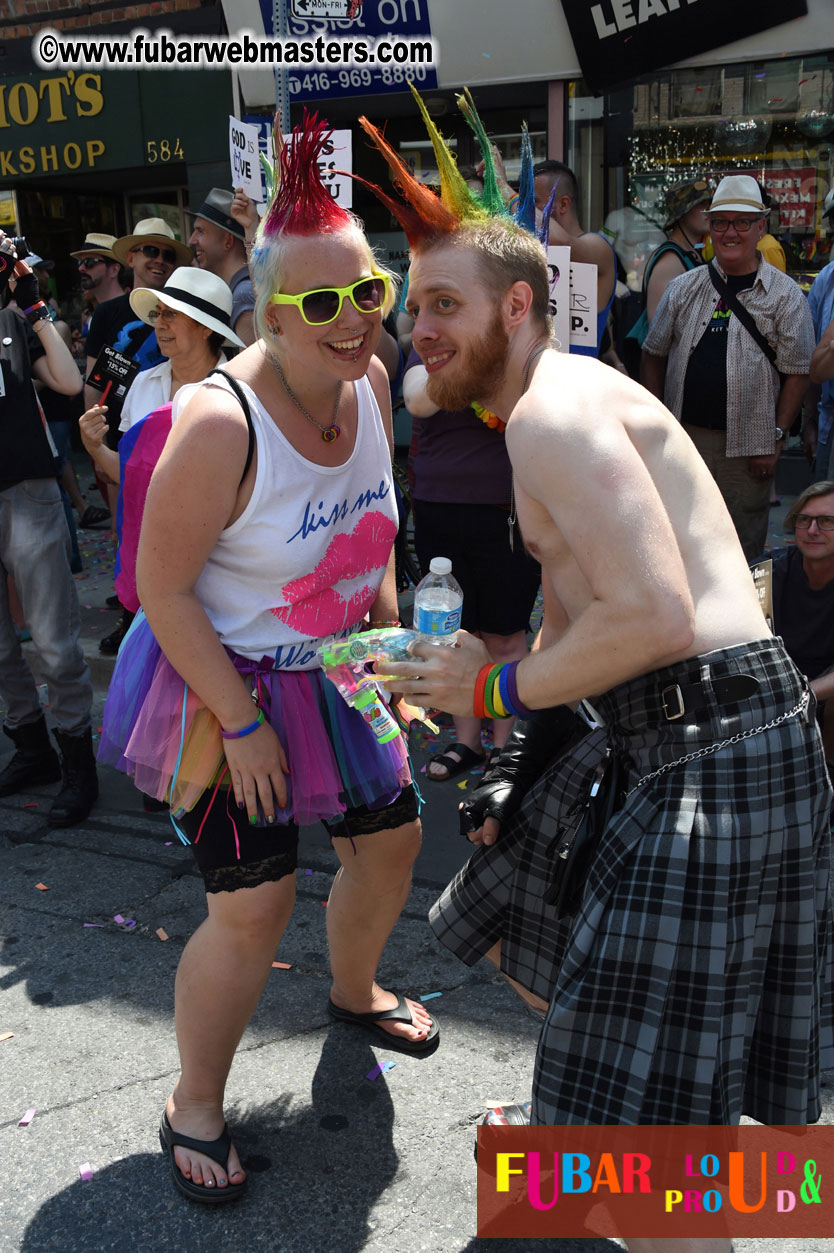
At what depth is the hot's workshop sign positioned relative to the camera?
973 cm

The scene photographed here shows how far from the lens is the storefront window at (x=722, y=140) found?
7.87m

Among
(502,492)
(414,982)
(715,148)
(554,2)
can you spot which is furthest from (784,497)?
(414,982)

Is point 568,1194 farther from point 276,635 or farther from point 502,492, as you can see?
point 502,492

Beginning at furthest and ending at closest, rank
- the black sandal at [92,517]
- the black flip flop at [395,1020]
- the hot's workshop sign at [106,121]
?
the hot's workshop sign at [106,121] → the black sandal at [92,517] → the black flip flop at [395,1020]

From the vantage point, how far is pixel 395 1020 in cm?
280

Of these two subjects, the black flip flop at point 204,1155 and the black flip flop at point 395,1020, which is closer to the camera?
the black flip flop at point 204,1155

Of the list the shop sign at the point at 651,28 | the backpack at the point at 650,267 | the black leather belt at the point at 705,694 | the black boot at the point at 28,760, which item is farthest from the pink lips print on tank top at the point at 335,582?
the shop sign at the point at 651,28

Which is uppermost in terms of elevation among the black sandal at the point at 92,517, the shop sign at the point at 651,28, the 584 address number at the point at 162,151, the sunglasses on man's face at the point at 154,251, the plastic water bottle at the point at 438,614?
the shop sign at the point at 651,28

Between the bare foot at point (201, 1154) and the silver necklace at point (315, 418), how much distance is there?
1510 millimetres

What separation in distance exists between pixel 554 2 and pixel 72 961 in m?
7.47

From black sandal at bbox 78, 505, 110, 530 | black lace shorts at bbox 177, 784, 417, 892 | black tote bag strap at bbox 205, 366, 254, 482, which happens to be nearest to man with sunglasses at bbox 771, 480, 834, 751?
black lace shorts at bbox 177, 784, 417, 892

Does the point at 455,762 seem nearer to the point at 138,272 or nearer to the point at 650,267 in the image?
the point at 138,272

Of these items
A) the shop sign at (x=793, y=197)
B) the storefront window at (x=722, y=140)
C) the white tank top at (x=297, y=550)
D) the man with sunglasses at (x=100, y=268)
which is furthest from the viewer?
the shop sign at (x=793, y=197)

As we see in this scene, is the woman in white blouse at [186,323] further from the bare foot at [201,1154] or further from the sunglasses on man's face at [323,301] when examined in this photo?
the bare foot at [201,1154]
